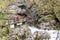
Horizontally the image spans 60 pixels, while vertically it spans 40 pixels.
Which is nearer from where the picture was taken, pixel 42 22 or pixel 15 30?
pixel 15 30

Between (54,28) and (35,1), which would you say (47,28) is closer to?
(54,28)

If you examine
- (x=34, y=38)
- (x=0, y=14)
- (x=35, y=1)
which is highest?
(x=35, y=1)

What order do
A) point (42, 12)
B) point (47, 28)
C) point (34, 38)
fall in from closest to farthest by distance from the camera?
point (34, 38), point (47, 28), point (42, 12)

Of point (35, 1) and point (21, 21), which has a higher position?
point (35, 1)

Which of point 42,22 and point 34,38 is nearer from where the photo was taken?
point 34,38

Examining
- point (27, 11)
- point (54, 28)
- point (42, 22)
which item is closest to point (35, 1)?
point (27, 11)

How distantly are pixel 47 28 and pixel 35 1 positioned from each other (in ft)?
1.82

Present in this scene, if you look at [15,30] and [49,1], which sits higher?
[49,1]

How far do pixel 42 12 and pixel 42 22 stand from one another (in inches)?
7.4

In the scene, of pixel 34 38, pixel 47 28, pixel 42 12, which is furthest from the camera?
pixel 42 12

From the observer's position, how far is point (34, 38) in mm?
2309

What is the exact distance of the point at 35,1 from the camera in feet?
9.20

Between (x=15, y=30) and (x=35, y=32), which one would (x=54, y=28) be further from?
(x=15, y=30)

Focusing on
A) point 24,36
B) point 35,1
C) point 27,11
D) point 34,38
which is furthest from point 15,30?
point 35,1
